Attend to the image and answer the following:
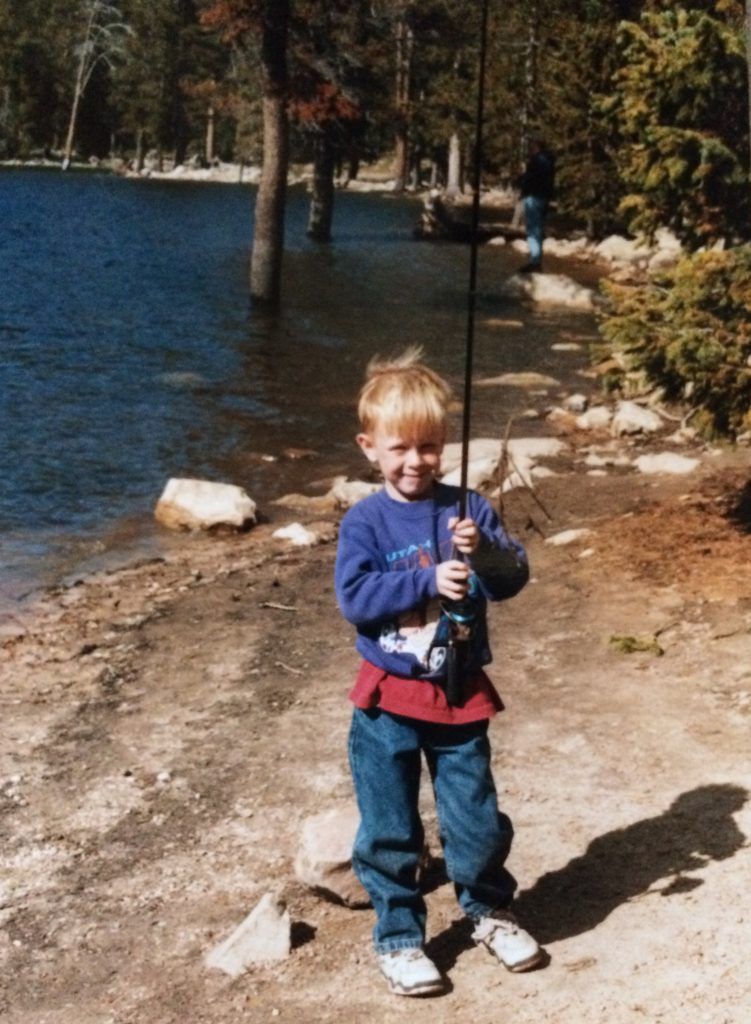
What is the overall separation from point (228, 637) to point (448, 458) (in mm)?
4654

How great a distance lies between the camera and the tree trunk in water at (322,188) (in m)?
38.8

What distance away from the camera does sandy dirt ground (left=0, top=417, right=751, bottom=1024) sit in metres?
4.30

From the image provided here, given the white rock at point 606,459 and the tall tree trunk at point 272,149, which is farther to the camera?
the tall tree trunk at point 272,149

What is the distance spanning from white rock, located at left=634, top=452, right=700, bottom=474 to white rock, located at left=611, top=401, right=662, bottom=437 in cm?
169

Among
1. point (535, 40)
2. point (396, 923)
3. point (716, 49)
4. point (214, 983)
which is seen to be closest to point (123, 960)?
point (214, 983)

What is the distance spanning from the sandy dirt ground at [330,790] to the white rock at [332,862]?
2.7 inches

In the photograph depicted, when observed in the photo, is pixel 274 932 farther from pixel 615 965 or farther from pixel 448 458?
pixel 448 458

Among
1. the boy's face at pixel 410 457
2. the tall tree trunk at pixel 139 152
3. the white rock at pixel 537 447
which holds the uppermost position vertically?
the tall tree trunk at pixel 139 152

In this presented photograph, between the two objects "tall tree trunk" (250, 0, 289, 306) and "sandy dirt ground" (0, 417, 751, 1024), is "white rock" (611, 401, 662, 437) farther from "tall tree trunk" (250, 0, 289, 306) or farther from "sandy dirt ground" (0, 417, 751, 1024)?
"tall tree trunk" (250, 0, 289, 306)

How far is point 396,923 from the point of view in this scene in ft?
14.1

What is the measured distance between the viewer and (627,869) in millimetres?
4836

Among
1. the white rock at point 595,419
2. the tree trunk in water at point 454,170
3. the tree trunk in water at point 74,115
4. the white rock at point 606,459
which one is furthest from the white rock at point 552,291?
the tree trunk in water at point 74,115

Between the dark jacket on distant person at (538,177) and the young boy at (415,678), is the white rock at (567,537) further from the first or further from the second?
the dark jacket on distant person at (538,177)

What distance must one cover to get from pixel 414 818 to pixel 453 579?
0.79m
